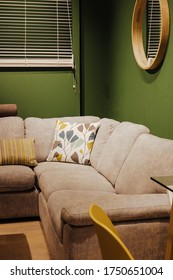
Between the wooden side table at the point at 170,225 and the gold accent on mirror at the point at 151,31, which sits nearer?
the wooden side table at the point at 170,225

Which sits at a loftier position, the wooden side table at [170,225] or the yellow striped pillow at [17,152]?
the wooden side table at [170,225]

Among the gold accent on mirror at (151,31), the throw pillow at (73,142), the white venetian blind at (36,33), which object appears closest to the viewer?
the gold accent on mirror at (151,31)

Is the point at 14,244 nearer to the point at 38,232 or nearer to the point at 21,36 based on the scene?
the point at 38,232

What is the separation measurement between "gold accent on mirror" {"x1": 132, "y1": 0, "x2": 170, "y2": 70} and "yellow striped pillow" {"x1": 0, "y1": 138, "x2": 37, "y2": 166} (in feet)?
4.22

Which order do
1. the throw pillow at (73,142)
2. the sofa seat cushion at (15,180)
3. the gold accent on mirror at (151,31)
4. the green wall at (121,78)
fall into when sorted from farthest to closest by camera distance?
the throw pillow at (73,142) < the sofa seat cushion at (15,180) < the green wall at (121,78) < the gold accent on mirror at (151,31)

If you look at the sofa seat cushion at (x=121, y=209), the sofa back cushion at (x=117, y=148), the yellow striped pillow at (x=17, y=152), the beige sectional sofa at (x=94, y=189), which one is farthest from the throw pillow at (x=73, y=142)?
the sofa seat cushion at (x=121, y=209)

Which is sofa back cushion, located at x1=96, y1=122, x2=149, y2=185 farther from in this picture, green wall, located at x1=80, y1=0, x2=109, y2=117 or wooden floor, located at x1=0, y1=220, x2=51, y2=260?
green wall, located at x1=80, y1=0, x2=109, y2=117

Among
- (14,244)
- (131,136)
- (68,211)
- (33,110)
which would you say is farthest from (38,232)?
(33,110)

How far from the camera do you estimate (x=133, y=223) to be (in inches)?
80.3

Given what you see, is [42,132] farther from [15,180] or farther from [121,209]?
[121,209]

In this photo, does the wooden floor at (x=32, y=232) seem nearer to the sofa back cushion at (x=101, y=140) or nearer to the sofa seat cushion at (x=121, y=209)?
the sofa seat cushion at (x=121, y=209)

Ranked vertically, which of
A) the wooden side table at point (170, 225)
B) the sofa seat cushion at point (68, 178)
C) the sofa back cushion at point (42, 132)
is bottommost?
the sofa seat cushion at point (68, 178)

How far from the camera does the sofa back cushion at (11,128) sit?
4.00 m
